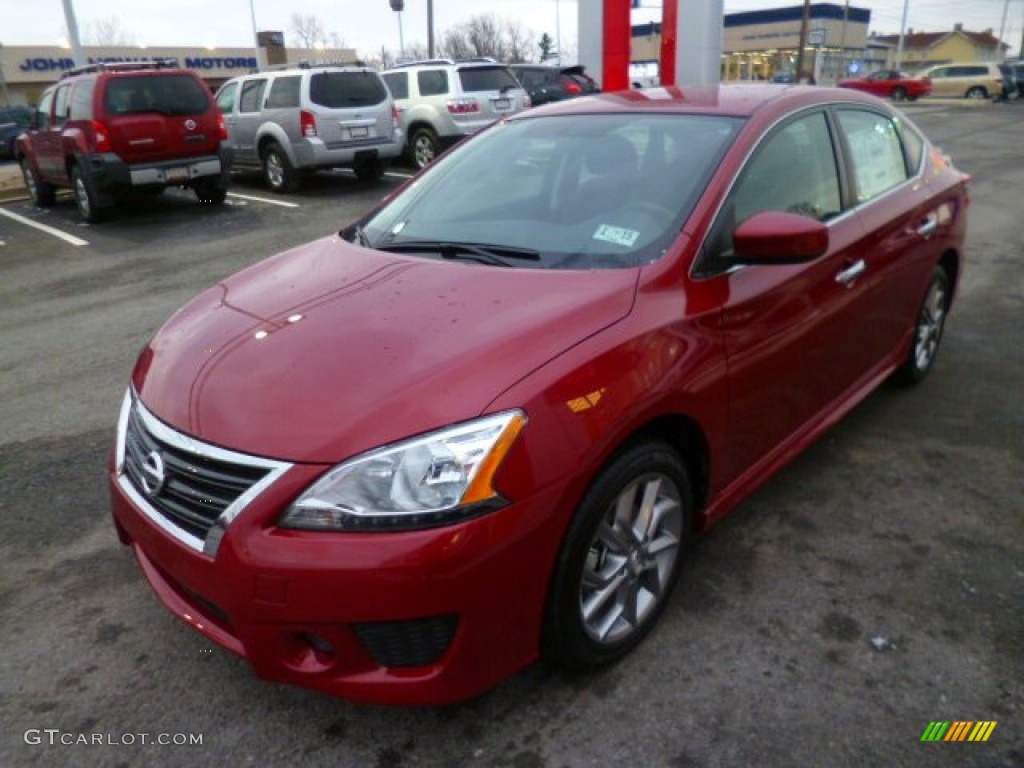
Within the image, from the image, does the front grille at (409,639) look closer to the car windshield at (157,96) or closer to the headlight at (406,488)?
the headlight at (406,488)

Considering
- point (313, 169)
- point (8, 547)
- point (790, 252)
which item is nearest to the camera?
point (790, 252)

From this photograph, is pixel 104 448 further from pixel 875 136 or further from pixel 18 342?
pixel 875 136

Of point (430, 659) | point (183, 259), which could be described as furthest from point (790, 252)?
point (183, 259)

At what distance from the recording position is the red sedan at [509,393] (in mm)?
1927

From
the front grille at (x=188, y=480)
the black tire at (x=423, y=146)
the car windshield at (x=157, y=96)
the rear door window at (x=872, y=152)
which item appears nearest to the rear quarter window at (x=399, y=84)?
the black tire at (x=423, y=146)

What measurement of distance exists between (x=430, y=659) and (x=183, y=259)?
7475 mm

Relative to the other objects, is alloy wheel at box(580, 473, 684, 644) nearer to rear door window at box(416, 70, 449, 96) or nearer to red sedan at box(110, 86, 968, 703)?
red sedan at box(110, 86, 968, 703)

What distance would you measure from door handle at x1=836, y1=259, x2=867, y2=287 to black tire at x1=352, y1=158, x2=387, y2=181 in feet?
34.4

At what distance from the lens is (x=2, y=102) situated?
45406 millimetres

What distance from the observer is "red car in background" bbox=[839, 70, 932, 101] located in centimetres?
3881

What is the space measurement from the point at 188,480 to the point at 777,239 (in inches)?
74.3

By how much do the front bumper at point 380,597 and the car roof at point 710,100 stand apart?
1.91 meters

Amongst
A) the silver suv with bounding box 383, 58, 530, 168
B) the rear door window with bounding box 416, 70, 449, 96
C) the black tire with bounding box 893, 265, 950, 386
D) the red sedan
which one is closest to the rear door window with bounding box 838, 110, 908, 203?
the red sedan

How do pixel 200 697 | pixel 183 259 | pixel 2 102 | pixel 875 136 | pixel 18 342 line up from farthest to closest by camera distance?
pixel 2 102, pixel 183 259, pixel 18 342, pixel 875 136, pixel 200 697
